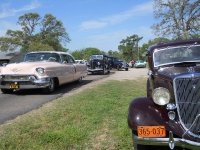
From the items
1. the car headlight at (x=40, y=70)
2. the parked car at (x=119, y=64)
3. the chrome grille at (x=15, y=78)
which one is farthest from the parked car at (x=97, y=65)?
the chrome grille at (x=15, y=78)

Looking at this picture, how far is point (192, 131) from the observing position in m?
2.84

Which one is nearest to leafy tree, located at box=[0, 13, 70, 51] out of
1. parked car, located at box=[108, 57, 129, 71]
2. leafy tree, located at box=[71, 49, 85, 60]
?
parked car, located at box=[108, 57, 129, 71]

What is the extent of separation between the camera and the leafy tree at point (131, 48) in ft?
247

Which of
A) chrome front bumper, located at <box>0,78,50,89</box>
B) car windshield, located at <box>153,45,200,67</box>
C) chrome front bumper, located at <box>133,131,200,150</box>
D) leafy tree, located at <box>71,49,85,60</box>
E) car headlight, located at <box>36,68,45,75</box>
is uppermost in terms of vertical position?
leafy tree, located at <box>71,49,85,60</box>

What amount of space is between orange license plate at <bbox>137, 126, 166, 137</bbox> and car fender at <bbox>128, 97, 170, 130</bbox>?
0.19ft

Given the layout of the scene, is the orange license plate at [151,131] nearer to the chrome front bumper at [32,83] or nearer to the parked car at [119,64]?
the chrome front bumper at [32,83]

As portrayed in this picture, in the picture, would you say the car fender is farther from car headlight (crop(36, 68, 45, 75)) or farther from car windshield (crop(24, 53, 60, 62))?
car windshield (crop(24, 53, 60, 62))

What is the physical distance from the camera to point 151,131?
2.91m

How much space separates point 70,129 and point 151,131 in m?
1.69

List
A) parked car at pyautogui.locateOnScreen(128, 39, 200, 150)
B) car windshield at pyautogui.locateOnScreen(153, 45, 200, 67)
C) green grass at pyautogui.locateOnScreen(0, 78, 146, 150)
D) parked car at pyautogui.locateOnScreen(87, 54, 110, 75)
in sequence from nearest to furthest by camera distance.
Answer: parked car at pyautogui.locateOnScreen(128, 39, 200, 150) < green grass at pyautogui.locateOnScreen(0, 78, 146, 150) < car windshield at pyautogui.locateOnScreen(153, 45, 200, 67) < parked car at pyautogui.locateOnScreen(87, 54, 110, 75)

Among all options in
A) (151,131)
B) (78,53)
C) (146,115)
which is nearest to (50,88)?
(146,115)

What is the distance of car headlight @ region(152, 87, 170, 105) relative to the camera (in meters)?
3.12

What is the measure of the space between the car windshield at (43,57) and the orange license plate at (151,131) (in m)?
6.67

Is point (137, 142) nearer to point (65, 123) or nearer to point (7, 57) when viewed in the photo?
point (65, 123)
